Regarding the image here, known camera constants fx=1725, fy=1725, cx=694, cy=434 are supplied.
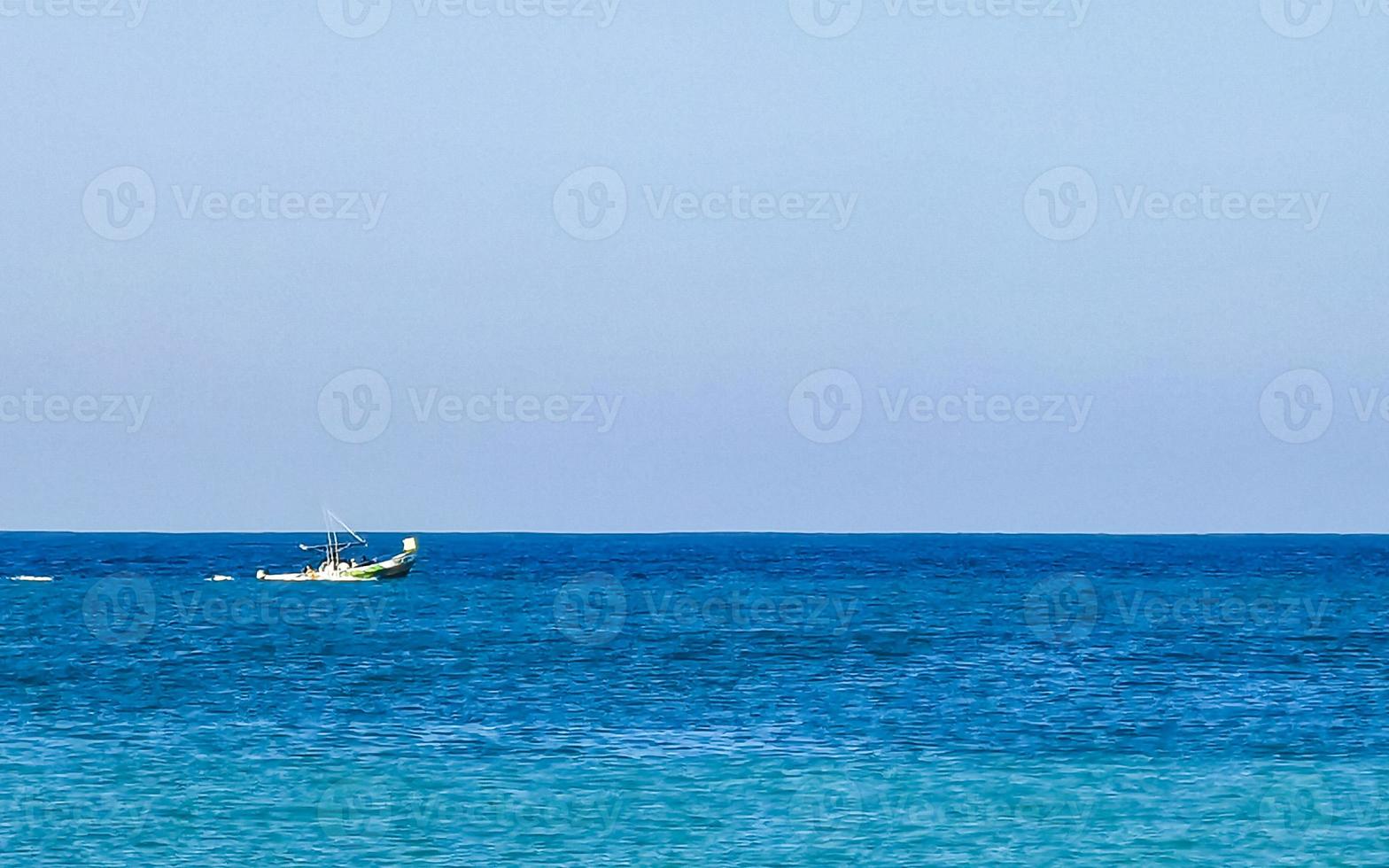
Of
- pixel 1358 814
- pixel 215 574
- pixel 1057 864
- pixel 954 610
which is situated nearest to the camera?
pixel 1057 864

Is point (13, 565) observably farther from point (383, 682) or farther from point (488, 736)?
point (488, 736)

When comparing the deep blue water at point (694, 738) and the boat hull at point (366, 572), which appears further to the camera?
the boat hull at point (366, 572)

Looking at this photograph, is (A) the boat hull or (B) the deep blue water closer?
(B) the deep blue water

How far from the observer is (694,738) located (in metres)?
40.1

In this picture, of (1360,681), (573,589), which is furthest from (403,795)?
(573,589)

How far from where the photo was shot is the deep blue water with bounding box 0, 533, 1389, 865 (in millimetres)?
28906

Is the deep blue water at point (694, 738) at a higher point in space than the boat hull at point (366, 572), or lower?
lower

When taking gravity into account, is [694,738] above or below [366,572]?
below

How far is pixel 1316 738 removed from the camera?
133 feet

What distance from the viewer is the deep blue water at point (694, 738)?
28.9 m

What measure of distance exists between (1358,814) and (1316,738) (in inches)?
388

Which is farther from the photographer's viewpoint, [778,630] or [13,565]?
[13,565]

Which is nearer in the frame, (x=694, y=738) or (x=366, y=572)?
(x=694, y=738)

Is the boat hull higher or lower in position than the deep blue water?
higher
